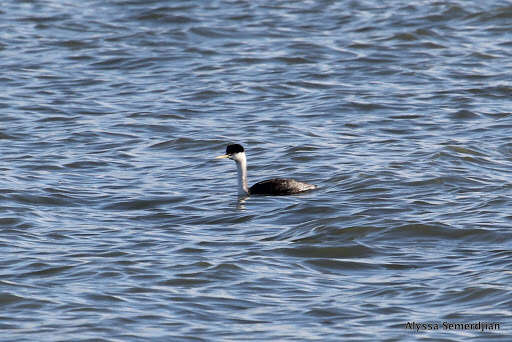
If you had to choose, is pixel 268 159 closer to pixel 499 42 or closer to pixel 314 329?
pixel 314 329

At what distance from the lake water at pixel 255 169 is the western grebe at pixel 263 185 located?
181 mm

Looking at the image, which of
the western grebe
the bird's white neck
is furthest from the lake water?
the bird's white neck

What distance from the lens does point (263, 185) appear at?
54.9 feet

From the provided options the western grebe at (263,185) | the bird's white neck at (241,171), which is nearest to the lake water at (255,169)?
the western grebe at (263,185)

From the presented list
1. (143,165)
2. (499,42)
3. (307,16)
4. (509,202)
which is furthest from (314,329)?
(307,16)

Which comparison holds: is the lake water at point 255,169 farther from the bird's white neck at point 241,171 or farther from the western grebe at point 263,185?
the bird's white neck at point 241,171

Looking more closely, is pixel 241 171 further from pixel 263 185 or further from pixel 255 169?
pixel 255 169

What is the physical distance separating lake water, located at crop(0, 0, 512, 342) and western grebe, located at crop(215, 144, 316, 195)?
0.59 feet

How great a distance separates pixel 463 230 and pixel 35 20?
18532 millimetres

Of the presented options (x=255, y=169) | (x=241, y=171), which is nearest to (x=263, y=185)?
(x=241, y=171)

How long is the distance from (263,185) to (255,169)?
1815 mm

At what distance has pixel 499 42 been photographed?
27.2 m

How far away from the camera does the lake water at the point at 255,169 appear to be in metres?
11.4

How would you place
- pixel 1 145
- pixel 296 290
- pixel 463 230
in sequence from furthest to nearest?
pixel 1 145 → pixel 463 230 → pixel 296 290
